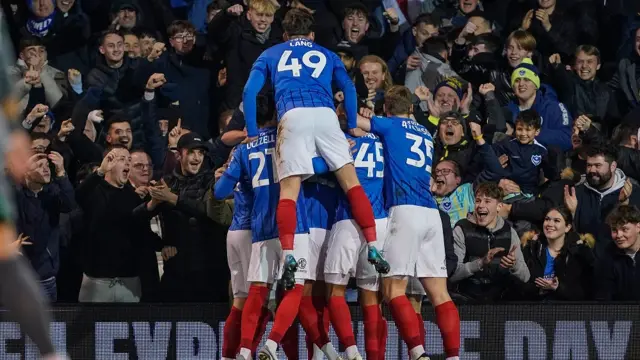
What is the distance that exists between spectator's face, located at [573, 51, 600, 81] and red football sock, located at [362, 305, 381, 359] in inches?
192

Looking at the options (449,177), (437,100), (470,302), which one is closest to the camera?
(470,302)

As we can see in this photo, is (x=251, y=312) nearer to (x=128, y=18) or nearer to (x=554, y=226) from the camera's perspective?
(x=554, y=226)

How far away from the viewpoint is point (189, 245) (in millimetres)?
11156

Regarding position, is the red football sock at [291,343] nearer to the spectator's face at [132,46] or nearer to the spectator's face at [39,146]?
the spectator's face at [39,146]

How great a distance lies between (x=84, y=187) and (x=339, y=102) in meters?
2.33

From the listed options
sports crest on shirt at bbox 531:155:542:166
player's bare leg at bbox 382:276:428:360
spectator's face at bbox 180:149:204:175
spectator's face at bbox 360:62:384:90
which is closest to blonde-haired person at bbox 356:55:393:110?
spectator's face at bbox 360:62:384:90

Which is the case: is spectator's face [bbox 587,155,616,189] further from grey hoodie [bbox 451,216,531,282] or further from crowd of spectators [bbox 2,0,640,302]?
grey hoodie [bbox 451,216,531,282]

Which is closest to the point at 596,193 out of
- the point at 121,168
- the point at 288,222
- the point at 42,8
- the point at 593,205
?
the point at 593,205

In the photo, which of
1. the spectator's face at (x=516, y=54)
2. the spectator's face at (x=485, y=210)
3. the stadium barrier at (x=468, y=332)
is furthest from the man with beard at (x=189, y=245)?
the spectator's face at (x=516, y=54)

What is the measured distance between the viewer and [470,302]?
10.8 metres

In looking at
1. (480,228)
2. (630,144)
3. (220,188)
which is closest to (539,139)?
(630,144)

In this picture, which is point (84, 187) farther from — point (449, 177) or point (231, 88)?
point (449, 177)

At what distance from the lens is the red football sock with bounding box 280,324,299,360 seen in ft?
32.2

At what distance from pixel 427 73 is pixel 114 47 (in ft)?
10.3
